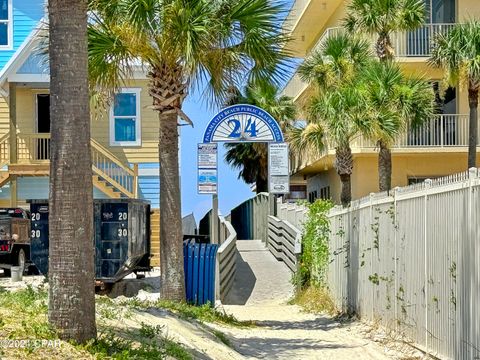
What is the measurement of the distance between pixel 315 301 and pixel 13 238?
382 inches

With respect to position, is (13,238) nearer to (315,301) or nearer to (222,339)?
(315,301)

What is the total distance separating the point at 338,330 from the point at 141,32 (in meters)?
5.94

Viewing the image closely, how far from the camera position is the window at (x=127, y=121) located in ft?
96.1

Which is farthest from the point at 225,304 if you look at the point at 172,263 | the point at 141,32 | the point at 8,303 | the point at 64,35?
the point at 64,35

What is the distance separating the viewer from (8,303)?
32.6 ft

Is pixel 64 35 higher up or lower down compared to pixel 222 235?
higher up

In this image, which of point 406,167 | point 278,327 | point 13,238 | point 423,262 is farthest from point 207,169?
point 406,167

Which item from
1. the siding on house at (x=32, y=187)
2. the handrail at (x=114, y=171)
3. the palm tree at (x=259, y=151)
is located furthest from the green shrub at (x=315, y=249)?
the palm tree at (x=259, y=151)

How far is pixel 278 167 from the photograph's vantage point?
25406 mm

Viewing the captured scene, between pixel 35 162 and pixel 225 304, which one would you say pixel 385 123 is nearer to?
pixel 225 304

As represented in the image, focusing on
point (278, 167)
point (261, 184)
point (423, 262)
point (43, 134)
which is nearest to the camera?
point (423, 262)

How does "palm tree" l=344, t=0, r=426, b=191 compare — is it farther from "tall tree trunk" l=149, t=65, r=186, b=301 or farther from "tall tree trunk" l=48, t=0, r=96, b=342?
"tall tree trunk" l=48, t=0, r=96, b=342

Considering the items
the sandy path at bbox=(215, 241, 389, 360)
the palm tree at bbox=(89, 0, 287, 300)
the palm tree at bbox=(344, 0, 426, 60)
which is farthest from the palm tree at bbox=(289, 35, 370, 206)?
the palm tree at bbox=(89, 0, 287, 300)

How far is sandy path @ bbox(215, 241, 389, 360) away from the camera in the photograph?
41.2 ft
